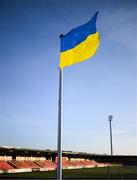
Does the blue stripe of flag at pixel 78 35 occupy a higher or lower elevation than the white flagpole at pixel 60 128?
higher

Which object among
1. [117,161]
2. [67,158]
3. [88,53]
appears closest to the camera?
[88,53]

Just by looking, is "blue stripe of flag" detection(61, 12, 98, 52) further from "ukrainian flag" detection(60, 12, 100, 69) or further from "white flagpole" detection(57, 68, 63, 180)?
"white flagpole" detection(57, 68, 63, 180)

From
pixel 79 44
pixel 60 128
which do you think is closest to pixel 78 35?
pixel 79 44

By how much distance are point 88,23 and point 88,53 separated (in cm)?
122

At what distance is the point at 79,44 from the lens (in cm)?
1205

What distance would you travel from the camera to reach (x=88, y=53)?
38.0ft

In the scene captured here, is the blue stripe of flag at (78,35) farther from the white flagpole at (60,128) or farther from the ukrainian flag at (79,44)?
the white flagpole at (60,128)

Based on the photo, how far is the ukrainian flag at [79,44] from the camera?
11570 millimetres

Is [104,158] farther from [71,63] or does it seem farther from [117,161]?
[71,63]

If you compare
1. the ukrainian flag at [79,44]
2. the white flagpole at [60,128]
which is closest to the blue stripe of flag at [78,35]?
the ukrainian flag at [79,44]

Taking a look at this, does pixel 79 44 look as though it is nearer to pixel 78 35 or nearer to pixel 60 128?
pixel 78 35

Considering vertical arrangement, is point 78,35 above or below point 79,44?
above

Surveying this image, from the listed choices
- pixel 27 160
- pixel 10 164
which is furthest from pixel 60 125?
pixel 27 160

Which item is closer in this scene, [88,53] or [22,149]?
[88,53]
